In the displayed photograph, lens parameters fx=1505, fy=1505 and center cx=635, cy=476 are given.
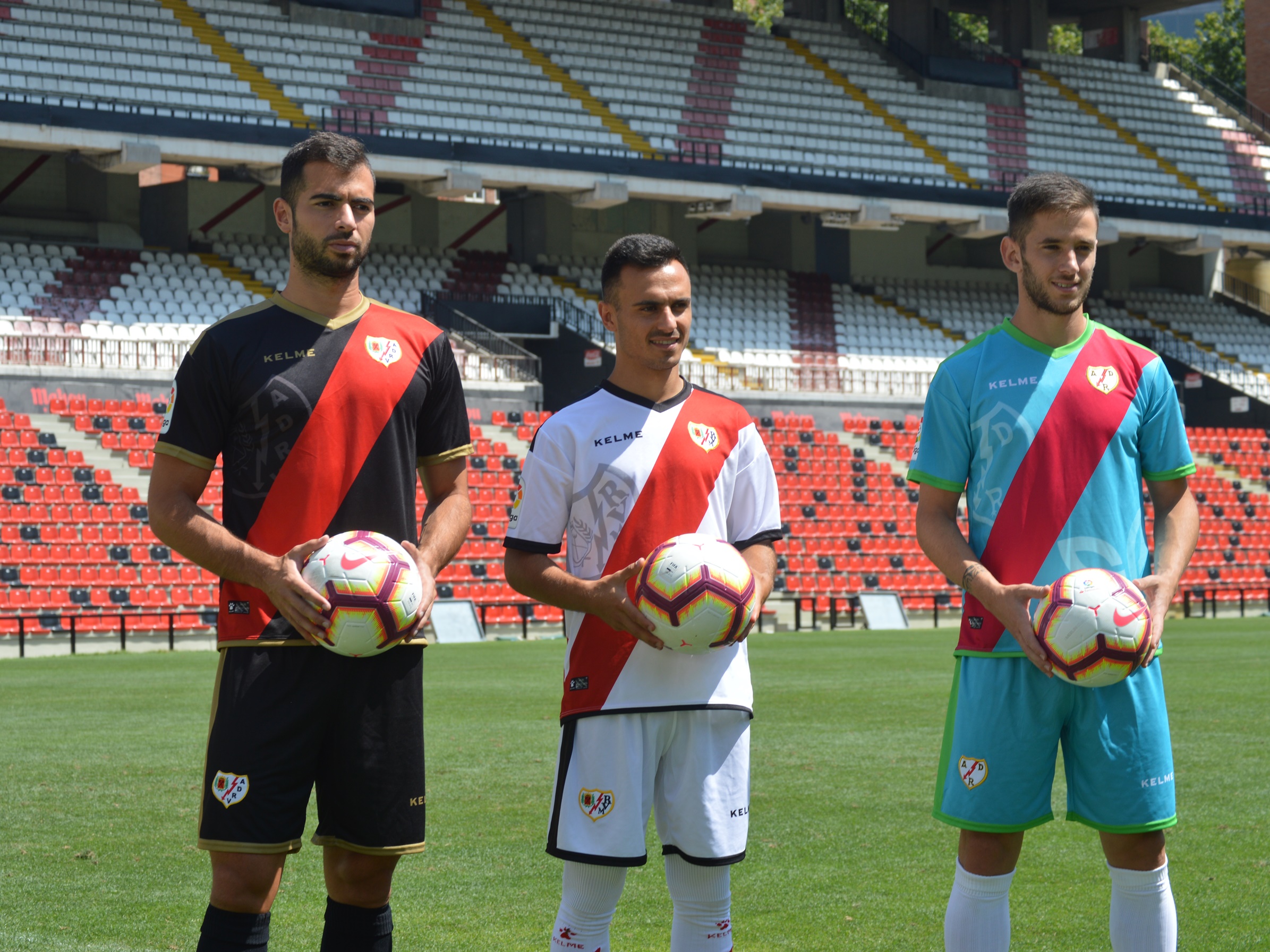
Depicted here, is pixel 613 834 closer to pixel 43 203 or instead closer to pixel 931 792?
pixel 931 792

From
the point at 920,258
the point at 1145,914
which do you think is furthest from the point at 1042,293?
the point at 920,258

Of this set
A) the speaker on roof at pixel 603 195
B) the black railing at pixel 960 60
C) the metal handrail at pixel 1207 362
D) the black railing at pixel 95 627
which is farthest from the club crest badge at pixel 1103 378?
the black railing at pixel 960 60

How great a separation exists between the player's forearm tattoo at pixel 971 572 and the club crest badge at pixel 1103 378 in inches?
24.1

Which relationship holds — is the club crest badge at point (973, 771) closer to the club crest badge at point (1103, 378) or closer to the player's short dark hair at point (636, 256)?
the club crest badge at point (1103, 378)

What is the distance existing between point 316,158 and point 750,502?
1.54m

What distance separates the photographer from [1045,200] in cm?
429

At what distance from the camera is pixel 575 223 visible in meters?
34.2

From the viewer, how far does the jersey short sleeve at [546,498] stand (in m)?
4.23

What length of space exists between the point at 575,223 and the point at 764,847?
1109 inches

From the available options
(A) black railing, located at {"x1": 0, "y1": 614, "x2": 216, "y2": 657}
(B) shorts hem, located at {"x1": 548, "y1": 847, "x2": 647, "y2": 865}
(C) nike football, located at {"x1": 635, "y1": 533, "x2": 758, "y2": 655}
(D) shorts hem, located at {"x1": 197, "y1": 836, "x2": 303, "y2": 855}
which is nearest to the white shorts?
(B) shorts hem, located at {"x1": 548, "y1": 847, "x2": 647, "y2": 865}

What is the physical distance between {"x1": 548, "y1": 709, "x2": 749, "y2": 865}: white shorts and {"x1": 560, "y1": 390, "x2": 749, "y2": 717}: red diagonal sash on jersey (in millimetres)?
131

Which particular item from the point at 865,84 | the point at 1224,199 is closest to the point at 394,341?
the point at 865,84

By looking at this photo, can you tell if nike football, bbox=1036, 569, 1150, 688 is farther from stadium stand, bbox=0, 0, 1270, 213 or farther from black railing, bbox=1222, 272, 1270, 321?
black railing, bbox=1222, 272, 1270, 321

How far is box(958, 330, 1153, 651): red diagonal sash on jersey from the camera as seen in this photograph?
4211 millimetres
